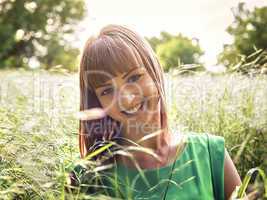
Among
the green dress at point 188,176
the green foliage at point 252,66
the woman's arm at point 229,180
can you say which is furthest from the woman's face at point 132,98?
the green foliage at point 252,66

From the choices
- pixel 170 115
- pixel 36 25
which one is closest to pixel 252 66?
pixel 170 115

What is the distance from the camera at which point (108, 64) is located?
167 cm

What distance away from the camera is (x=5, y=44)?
23.0m

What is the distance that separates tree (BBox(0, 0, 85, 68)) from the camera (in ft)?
83.1

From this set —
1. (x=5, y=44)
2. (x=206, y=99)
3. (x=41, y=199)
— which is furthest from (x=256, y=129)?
(x=5, y=44)

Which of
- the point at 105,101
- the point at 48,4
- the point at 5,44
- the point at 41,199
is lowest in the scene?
the point at 41,199

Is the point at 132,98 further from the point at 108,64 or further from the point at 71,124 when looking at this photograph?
the point at 71,124

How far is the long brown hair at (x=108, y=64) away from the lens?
5.51ft

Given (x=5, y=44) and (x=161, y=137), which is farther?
(x=5, y=44)

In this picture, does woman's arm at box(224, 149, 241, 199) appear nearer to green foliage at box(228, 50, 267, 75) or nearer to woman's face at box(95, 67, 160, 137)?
woman's face at box(95, 67, 160, 137)

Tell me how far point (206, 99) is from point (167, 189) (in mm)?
1554

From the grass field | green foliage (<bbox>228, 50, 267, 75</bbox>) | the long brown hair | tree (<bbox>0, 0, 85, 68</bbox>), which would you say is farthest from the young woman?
tree (<bbox>0, 0, 85, 68</bbox>)

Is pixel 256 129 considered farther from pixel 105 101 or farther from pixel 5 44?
pixel 5 44

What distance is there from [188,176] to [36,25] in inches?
1004
